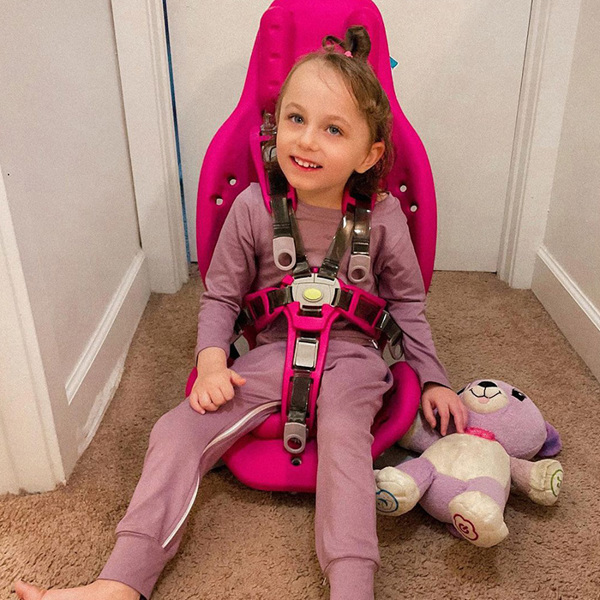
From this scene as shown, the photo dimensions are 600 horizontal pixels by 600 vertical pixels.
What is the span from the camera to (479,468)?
955 mm

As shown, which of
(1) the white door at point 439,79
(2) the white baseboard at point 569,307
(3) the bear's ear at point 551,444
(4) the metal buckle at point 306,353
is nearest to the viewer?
(4) the metal buckle at point 306,353

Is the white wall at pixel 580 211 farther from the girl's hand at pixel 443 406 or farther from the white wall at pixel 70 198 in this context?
the white wall at pixel 70 198

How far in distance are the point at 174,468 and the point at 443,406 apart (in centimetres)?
43

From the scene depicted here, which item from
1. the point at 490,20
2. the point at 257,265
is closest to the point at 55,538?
the point at 257,265

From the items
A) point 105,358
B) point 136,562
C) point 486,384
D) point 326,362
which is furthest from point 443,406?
point 105,358

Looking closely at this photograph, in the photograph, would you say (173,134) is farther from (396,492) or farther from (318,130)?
(396,492)

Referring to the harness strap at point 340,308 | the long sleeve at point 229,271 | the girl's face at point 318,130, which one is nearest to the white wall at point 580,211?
the harness strap at point 340,308

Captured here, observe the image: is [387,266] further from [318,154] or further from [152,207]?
[152,207]

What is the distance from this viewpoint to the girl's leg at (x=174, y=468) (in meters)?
0.82

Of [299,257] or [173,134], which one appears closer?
[299,257]

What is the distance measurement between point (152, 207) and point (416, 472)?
94cm

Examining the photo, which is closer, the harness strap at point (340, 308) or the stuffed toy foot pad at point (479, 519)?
the stuffed toy foot pad at point (479, 519)

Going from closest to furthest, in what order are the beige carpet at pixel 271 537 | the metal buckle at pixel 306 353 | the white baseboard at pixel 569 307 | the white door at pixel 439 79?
the beige carpet at pixel 271 537
the metal buckle at pixel 306 353
the white baseboard at pixel 569 307
the white door at pixel 439 79

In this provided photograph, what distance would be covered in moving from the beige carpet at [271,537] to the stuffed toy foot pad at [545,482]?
4 centimetres
